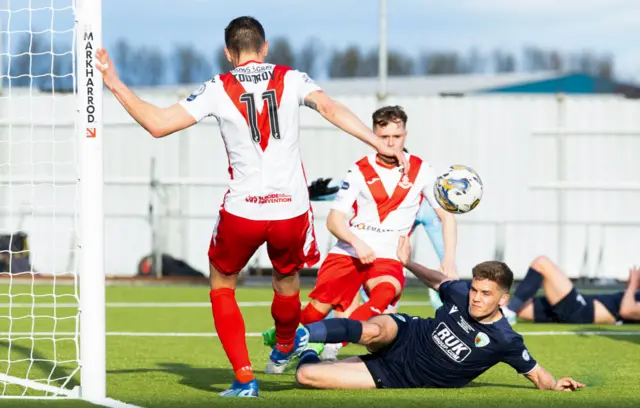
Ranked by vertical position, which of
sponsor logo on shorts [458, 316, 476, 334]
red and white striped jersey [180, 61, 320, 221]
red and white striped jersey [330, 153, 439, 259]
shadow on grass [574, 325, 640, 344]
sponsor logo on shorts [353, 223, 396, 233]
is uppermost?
red and white striped jersey [180, 61, 320, 221]

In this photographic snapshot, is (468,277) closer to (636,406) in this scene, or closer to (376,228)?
(376,228)

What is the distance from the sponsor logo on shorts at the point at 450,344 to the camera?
24.5 ft

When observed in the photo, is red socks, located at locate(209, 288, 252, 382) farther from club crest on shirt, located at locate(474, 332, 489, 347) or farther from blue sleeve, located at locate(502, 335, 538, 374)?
blue sleeve, located at locate(502, 335, 538, 374)

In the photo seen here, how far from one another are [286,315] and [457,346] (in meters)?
1.08

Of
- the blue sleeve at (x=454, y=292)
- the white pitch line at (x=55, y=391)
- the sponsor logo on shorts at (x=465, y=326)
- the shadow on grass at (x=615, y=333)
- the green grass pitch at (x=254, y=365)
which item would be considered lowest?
the shadow on grass at (x=615, y=333)

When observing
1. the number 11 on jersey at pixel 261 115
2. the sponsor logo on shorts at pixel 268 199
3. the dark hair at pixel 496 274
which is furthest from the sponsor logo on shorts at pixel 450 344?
the number 11 on jersey at pixel 261 115

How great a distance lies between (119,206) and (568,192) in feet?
26.4

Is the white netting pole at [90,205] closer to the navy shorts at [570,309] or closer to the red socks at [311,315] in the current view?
the red socks at [311,315]

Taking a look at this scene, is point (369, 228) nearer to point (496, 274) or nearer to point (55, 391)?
point (496, 274)

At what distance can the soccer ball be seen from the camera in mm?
8477

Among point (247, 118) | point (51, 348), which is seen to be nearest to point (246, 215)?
point (247, 118)

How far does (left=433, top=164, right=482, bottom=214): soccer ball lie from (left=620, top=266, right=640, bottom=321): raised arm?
14.8 ft

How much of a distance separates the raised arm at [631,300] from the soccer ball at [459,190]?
14.8ft

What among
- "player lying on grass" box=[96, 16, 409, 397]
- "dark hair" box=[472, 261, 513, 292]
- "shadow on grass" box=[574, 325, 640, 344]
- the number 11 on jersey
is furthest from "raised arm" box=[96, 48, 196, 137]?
"shadow on grass" box=[574, 325, 640, 344]
